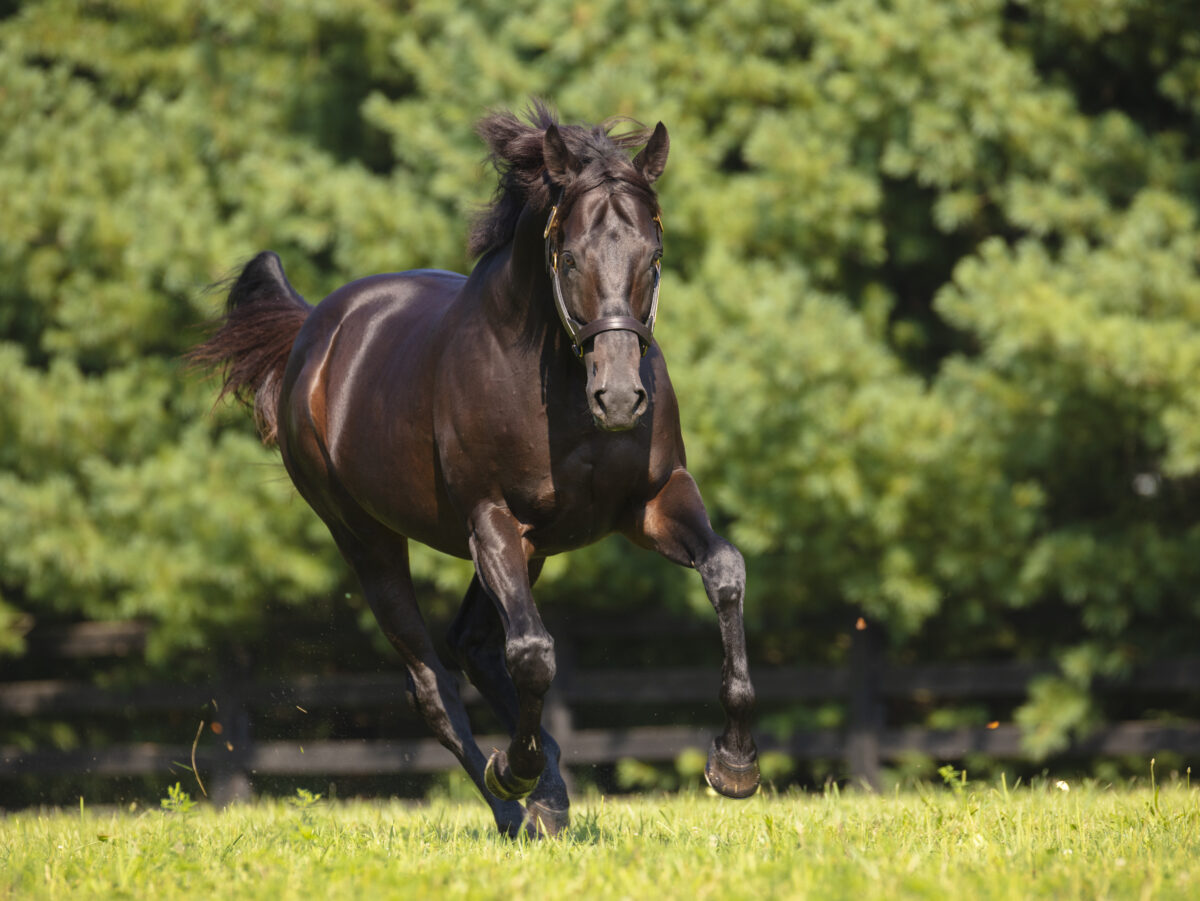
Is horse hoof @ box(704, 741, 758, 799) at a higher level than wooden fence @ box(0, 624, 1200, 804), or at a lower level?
higher

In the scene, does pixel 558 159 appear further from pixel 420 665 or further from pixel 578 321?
pixel 420 665

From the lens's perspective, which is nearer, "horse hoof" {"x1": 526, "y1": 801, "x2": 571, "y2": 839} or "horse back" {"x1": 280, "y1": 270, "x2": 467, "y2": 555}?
"horse hoof" {"x1": 526, "y1": 801, "x2": 571, "y2": 839}

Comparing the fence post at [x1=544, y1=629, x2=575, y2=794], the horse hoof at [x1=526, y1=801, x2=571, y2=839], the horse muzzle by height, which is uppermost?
the horse muzzle

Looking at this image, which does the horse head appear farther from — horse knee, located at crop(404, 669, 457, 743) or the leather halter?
horse knee, located at crop(404, 669, 457, 743)

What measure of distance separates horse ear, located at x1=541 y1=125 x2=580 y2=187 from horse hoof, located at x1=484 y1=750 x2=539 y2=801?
6.15 ft

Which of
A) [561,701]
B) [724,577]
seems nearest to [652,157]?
[724,577]

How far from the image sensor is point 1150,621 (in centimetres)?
1127

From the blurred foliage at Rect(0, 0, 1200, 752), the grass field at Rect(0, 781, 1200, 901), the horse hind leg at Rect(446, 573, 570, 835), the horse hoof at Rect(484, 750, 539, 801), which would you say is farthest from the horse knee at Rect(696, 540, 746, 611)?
the blurred foliage at Rect(0, 0, 1200, 752)

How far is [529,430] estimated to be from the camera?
4492 millimetres

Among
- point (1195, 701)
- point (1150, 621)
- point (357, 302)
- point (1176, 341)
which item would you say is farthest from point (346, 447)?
point (1195, 701)

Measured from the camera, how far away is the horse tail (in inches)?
261

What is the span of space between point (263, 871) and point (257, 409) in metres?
3.30

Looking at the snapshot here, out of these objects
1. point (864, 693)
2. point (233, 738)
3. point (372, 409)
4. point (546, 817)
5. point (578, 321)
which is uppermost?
point (578, 321)

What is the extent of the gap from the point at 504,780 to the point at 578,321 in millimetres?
1526
